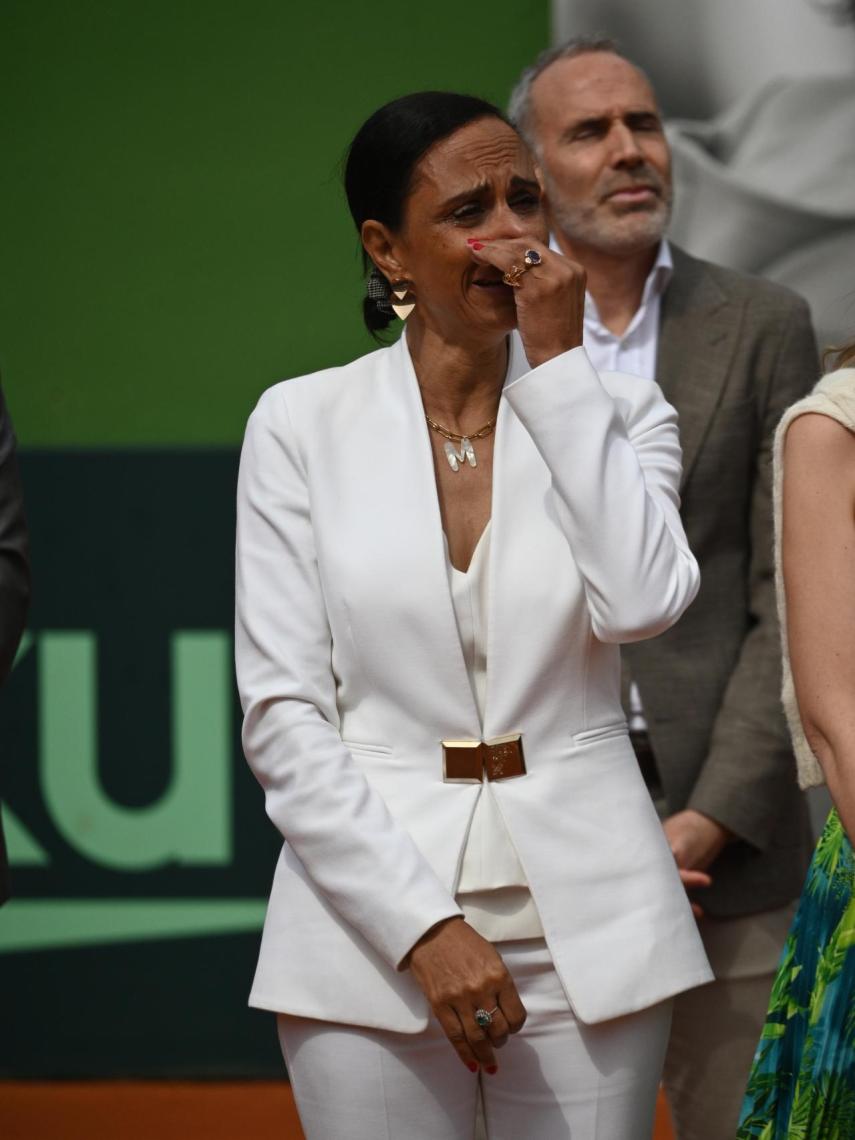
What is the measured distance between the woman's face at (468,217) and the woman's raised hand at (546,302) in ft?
0.21

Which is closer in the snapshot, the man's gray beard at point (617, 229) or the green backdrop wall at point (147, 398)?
the man's gray beard at point (617, 229)

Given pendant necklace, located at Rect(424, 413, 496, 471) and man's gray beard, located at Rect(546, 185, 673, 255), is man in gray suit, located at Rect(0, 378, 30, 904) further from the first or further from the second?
Answer: man's gray beard, located at Rect(546, 185, 673, 255)

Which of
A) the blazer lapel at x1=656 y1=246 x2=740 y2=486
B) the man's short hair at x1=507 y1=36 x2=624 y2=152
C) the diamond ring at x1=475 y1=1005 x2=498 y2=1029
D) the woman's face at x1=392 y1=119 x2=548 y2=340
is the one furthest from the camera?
the man's short hair at x1=507 y1=36 x2=624 y2=152

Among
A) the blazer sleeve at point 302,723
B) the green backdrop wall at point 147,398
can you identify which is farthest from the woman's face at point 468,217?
the green backdrop wall at point 147,398

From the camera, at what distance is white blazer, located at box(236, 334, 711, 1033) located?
208cm

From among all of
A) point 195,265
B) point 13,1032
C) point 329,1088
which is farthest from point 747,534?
point 13,1032

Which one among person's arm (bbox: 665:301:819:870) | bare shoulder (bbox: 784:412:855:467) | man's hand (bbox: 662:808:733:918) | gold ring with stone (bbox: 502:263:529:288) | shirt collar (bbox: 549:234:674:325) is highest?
gold ring with stone (bbox: 502:263:529:288)

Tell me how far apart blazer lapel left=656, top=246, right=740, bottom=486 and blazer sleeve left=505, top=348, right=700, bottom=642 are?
3.23 feet

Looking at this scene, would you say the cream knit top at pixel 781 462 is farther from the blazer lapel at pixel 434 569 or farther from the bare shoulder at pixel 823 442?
the blazer lapel at pixel 434 569

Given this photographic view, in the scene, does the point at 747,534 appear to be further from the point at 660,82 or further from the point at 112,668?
the point at 112,668

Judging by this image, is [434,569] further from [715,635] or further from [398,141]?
[715,635]

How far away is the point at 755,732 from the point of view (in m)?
3.04

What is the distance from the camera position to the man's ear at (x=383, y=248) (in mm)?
2359

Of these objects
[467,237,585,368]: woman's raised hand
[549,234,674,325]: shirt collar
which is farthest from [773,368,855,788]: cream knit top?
[549,234,674,325]: shirt collar
